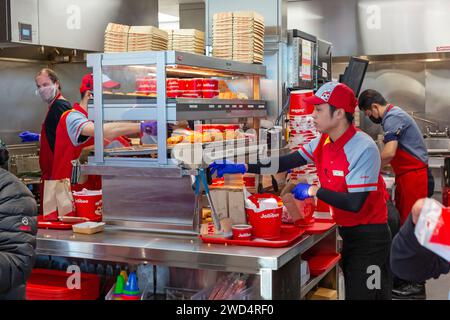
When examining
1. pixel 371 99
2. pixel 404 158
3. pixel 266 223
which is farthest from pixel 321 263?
pixel 371 99

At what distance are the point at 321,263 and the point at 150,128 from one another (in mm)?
1298

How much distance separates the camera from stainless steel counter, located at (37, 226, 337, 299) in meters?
2.69

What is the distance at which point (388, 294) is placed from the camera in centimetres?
360

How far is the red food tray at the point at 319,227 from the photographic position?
3.26 meters

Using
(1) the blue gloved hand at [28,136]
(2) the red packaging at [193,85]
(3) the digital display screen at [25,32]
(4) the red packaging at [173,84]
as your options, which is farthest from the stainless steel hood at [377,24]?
(4) the red packaging at [173,84]

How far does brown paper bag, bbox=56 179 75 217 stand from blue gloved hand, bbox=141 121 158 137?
1.88 ft

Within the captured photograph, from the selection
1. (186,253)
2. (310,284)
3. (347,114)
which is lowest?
(310,284)

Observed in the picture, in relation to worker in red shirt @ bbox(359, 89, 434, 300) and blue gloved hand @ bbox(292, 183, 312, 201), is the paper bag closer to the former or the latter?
blue gloved hand @ bbox(292, 183, 312, 201)

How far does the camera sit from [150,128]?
3119 mm

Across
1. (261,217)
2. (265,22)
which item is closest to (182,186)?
(261,217)

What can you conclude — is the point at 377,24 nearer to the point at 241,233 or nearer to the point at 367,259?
the point at 367,259

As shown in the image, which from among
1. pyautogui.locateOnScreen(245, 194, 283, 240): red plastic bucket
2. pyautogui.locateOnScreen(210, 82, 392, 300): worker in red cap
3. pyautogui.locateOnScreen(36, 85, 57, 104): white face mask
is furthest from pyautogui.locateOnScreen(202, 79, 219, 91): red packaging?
pyautogui.locateOnScreen(36, 85, 57, 104): white face mask

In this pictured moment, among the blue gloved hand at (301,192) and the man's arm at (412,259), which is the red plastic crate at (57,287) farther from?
the man's arm at (412,259)
